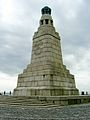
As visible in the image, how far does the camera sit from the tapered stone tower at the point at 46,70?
19.0 metres

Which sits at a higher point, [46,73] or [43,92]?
[46,73]

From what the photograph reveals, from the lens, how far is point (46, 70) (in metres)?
19.5

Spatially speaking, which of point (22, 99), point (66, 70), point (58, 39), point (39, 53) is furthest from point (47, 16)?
point (22, 99)

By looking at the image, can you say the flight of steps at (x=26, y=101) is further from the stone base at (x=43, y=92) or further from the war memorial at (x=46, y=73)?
the stone base at (x=43, y=92)

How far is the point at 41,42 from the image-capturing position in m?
22.2

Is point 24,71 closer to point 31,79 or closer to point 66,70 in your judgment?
point 31,79

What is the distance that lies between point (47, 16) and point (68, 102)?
13.1m

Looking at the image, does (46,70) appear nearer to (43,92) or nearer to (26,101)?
(43,92)

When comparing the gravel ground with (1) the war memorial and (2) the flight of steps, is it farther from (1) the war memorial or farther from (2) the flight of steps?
(1) the war memorial

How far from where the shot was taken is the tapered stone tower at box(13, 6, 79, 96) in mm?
19000

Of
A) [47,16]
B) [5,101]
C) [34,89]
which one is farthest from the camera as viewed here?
[47,16]

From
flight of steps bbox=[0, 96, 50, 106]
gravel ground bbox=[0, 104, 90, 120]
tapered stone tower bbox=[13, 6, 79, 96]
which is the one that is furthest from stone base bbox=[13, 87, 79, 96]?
gravel ground bbox=[0, 104, 90, 120]

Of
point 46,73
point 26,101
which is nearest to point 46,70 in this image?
point 46,73

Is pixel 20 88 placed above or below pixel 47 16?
below
